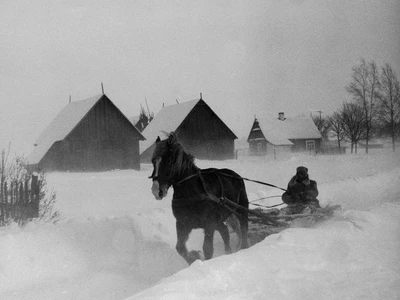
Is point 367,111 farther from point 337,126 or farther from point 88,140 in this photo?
point 88,140

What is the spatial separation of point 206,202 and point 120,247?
137 centimetres

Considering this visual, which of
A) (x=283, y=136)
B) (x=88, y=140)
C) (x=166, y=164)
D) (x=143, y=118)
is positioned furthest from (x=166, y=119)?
(x=283, y=136)

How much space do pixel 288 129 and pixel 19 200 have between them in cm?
342

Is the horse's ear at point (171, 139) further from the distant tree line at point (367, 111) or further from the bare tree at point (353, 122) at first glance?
the bare tree at point (353, 122)

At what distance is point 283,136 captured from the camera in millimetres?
5586

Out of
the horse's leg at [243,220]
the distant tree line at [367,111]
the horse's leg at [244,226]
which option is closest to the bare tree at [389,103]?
the distant tree line at [367,111]

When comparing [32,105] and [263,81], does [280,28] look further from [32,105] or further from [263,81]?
[32,105]

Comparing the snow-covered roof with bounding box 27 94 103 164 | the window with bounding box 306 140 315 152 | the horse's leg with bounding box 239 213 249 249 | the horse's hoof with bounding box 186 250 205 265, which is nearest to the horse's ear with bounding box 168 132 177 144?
the horse's hoof with bounding box 186 250 205 265

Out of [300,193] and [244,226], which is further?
[300,193]

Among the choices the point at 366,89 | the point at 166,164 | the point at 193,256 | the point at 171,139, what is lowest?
the point at 193,256

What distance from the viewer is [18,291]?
12.0 feet

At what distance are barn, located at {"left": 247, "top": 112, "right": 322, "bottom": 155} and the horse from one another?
1.36 metres

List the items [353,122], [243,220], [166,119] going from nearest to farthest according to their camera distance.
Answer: [243,220] < [353,122] < [166,119]

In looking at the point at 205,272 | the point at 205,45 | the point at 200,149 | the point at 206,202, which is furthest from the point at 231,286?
the point at 205,45
